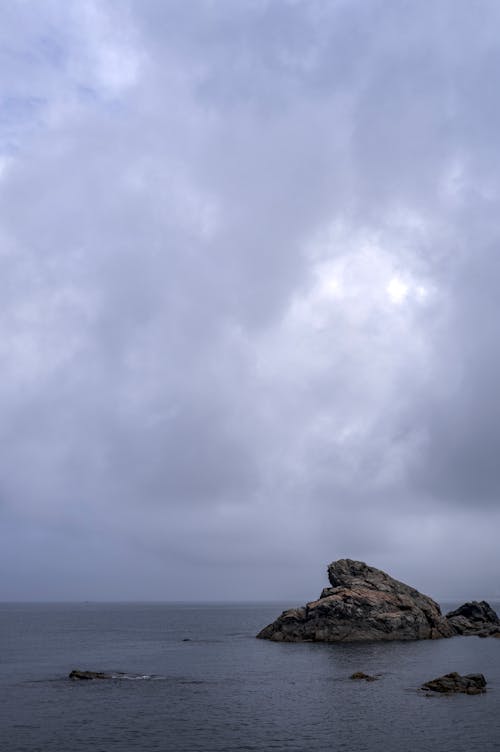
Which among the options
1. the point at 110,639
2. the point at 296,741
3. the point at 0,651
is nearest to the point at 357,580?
the point at 110,639

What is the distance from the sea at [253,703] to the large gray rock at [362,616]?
10.7 m

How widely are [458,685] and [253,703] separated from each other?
22642mm

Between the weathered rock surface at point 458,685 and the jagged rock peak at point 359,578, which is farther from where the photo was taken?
the jagged rock peak at point 359,578

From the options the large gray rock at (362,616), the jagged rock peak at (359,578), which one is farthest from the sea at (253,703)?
the jagged rock peak at (359,578)

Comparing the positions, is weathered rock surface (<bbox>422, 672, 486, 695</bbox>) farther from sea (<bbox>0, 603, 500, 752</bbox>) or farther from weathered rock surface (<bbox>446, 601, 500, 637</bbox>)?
weathered rock surface (<bbox>446, 601, 500, 637</bbox>)

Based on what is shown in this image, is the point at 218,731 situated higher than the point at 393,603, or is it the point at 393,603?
the point at 393,603

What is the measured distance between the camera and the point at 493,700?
71.2 m

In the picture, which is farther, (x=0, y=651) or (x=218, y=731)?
(x=0, y=651)

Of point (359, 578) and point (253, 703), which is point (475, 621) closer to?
point (359, 578)

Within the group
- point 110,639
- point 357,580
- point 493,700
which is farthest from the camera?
point 110,639

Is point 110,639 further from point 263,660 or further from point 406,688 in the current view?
point 406,688

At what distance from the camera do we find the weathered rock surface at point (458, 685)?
248 ft

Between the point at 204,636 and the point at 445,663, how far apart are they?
86027 mm

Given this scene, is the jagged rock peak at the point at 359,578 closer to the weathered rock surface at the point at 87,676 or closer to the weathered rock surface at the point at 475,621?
the weathered rock surface at the point at 475,621
